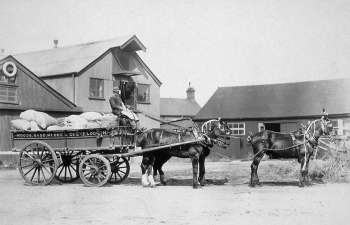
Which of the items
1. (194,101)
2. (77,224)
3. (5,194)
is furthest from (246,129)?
(194,101)

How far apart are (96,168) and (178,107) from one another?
176 ft

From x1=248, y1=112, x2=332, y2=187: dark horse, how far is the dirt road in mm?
961

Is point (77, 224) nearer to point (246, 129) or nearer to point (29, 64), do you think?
point (246, 129)

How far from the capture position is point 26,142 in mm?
14094

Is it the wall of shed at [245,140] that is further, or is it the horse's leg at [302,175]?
the wall of shed at [245,140]

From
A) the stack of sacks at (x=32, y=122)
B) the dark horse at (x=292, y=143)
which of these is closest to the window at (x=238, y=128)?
the dark horse at (x=292, y=143)

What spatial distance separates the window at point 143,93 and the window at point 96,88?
366 centimetres

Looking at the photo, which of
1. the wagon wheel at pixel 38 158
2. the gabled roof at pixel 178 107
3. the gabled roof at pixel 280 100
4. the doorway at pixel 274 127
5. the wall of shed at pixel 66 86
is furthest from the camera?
the gabled roof at pixel 178 107

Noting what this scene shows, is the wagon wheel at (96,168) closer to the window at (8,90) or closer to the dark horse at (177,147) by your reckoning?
the dark horse at (177,147)

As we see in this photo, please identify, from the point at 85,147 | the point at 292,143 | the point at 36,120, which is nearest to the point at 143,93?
the point at 36,120

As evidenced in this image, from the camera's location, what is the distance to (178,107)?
6669 cm

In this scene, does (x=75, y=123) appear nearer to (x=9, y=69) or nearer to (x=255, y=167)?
(x=255, y=167)

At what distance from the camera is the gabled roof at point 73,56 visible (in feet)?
104

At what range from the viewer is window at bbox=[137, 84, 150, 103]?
34844 mm
